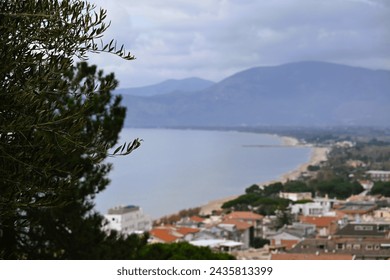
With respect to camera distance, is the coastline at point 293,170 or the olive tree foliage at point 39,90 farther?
the coastline at point 293,170

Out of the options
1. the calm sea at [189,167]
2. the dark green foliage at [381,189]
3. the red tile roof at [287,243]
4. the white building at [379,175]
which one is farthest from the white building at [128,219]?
the white building at [379,175]

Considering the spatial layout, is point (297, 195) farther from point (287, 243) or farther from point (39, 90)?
point (39, 90)

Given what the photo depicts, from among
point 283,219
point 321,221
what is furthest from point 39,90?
point 283,219

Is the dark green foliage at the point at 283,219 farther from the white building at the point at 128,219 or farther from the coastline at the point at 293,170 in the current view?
the white building at the point at 128,219

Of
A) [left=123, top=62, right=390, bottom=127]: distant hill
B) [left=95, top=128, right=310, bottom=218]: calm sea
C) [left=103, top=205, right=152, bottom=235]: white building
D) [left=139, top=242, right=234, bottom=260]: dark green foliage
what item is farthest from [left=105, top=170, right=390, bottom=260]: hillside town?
[left=123, top=62, right=390, bottom=127]: distant hill

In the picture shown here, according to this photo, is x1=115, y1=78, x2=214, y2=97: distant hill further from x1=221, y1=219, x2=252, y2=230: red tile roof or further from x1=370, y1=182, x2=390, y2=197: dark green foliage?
x1=221, y1=219, x2=252, y2=230: red tile roof
